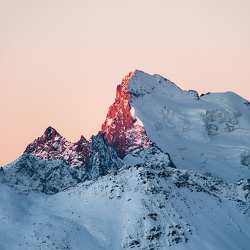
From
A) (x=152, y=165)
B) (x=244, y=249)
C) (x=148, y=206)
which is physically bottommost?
(x=244, y=249)

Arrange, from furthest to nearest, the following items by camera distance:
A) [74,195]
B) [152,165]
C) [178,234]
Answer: [152,165] < [74,195] < [178,234]

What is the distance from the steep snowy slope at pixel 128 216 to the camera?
409 ft

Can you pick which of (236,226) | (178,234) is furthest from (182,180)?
(178,234)

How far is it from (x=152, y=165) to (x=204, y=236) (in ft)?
114

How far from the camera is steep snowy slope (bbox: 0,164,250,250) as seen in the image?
125 metres

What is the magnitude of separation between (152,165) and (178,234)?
3607 centimetres

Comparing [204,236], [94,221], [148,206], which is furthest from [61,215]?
[204,236]

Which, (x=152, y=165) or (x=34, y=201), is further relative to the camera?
(x=152, y=165)

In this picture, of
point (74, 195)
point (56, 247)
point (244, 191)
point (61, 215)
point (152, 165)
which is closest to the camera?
point (56, 247)

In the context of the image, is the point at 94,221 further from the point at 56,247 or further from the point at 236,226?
the point at 236,226

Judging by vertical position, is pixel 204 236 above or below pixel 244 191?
below

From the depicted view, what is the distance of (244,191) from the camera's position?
573 ft

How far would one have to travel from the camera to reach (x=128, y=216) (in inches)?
5217

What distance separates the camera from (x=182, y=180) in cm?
14912
